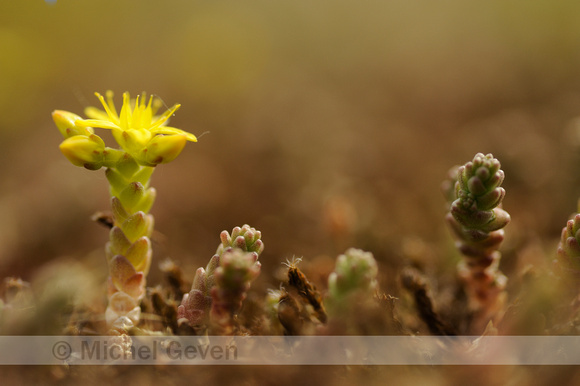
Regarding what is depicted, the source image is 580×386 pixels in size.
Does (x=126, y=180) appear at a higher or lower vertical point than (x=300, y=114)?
lower

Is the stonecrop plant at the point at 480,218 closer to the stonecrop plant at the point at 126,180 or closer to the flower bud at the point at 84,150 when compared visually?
the stonecrop plant at the point at 126,180

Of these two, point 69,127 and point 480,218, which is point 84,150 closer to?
point 69,127

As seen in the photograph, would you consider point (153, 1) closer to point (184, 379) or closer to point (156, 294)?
point (156, 294)

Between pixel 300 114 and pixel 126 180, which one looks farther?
pixel 300 114

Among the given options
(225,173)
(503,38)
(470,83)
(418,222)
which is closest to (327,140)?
(225,173)

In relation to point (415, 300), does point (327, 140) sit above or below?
above

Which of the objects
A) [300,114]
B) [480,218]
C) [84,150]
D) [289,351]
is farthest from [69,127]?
[300,114]
